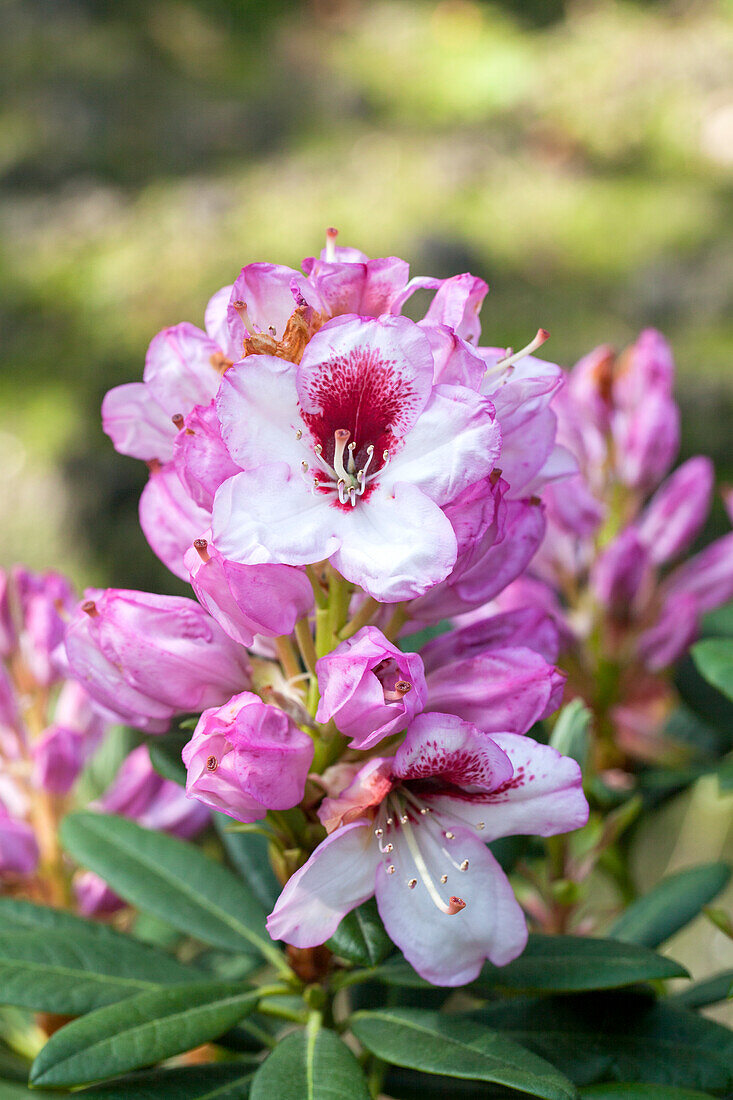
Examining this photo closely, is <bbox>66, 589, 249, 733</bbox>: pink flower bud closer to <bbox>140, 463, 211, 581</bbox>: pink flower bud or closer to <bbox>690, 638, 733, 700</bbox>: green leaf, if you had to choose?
<bbox>140, 463, 211, 581</bbox>: pink flower bud

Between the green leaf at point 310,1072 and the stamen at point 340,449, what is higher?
the stamen at point 340,449

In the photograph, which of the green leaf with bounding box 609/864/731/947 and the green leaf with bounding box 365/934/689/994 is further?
the green leaf with bounding box 609/864/731/947

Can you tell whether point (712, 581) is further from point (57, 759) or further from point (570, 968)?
point (57, 759)

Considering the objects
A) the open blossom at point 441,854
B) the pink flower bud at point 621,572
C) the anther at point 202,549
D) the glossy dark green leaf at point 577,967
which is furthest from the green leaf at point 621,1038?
the pink flower bud at point 621,572

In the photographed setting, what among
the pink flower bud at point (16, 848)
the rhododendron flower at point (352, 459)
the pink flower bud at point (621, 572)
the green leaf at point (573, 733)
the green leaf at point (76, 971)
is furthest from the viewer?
the pink flower bud at point (621, 572)

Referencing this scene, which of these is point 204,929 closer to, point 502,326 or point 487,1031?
point 487,1031

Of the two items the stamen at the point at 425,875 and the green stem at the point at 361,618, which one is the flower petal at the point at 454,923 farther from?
the green stem at the point at 361,618

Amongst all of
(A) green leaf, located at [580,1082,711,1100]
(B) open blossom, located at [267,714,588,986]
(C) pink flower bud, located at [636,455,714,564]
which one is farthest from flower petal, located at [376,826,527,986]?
(C) pink flower bud, located at [636,455,714,564]

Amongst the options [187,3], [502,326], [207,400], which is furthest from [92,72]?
[207,400]
